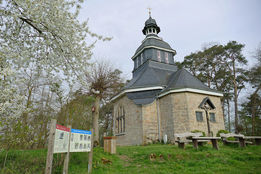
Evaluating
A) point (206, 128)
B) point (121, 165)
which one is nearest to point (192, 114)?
point (206, 128)

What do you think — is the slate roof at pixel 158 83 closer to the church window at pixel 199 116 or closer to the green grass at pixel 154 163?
the church window at pixel 199 116

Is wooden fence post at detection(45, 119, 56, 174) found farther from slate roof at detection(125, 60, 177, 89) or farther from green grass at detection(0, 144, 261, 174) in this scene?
slate roof at detection(125, 60, 177, 89)

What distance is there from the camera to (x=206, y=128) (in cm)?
1246

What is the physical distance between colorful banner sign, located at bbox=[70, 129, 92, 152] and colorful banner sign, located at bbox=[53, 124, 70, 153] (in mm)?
293

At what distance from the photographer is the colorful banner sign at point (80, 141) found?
456 cm

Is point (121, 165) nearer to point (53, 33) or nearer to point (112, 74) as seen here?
point (53, 33)

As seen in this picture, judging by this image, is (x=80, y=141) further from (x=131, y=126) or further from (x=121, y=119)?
(x=121, y=119)

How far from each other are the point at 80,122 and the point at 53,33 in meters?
3.27

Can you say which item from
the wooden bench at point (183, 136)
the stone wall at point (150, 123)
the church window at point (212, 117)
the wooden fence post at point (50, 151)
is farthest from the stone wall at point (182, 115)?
the wooden fence post at point (50, 151)

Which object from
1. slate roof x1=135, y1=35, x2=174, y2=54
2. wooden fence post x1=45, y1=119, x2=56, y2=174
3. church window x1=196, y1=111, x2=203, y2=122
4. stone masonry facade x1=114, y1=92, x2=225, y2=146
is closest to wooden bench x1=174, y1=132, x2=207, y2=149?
stone masonry facade x1=114, y1=92, x2=225, y2=146

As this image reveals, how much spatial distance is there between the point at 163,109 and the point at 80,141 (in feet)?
32.2

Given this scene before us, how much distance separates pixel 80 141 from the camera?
4.86 metres

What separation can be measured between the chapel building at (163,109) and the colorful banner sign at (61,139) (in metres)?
9.45

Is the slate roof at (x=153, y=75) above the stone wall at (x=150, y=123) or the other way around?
above
